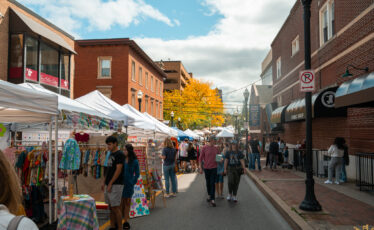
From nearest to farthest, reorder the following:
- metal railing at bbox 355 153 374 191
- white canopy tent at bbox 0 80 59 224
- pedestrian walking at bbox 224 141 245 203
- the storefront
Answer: white canopy tent at bbox 0 80 59 224 → pedestrian walking at bbox 224 141 245 203 → metal railing at bbox 355 153 374 191 → the storefront

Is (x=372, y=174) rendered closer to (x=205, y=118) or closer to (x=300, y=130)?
(x=300, y=130)

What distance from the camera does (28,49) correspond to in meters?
20.0

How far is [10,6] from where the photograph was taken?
18875 mm

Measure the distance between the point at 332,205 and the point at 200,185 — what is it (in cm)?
624

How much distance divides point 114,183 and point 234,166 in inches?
177

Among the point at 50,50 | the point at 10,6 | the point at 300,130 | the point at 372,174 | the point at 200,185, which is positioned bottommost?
the point at 200,185

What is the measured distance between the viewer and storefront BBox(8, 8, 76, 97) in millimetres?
18922

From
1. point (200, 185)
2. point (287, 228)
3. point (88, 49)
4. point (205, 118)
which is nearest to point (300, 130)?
point (200, 185)

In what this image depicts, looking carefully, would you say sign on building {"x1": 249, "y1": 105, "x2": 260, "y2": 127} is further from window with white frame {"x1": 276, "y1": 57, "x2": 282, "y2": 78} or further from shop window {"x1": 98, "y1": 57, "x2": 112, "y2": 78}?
shop window {"x1": 98, "y1": 57, "x2": 112, "y2": 78}

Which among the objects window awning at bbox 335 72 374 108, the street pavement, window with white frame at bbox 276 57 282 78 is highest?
window with white frame at bbox 276 57 282 78

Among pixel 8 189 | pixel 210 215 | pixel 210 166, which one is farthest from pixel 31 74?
pixel 8 189

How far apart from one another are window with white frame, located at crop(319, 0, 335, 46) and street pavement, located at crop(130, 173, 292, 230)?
32.0 feet

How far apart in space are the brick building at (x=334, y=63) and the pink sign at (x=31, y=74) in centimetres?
1568

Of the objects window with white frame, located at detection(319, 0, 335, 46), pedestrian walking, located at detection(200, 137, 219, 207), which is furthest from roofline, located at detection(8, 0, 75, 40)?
window with white frame, located at detection(319, 0, 335, 46)
